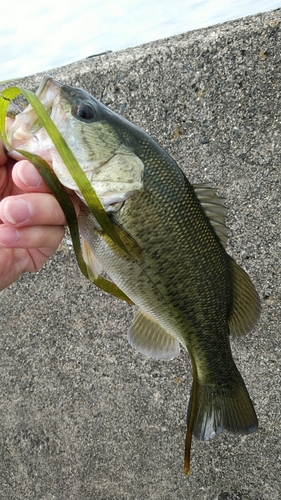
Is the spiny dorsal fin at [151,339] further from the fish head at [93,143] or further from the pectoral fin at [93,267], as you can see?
the fish head at [93,143]

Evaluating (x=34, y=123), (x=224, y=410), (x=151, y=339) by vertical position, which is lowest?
(x=224, y=410)

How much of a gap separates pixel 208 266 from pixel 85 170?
1.57 feet

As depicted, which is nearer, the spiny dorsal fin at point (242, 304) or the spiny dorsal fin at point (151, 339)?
the spiny dorsal fin at point (242, 304)

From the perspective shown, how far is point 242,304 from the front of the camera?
60.4 inches

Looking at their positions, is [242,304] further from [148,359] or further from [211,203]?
[148,359]

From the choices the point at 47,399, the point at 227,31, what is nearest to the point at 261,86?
the point at 227,31

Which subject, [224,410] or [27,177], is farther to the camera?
[224,410]

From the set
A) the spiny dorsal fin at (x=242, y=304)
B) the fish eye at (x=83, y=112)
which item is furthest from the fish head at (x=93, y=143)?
the spiny dorsal fin at (x=242, y=304)

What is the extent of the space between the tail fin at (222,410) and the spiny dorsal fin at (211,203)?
22.0 inches

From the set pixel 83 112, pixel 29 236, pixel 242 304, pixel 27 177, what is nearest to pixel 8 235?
pixel 29 236

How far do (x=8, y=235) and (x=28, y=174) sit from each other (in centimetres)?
20

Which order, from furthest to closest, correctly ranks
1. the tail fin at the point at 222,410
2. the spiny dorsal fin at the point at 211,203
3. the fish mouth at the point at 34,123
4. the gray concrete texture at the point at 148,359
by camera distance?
the gray concrete texture at the point at 148,359
the tail fin at the point at 222,410
the spiny dorsal fin at the point at 211,203
the fish mouth at the point at 34,123

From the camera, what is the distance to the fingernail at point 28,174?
124cm

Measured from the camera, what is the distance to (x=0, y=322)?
103 inches
